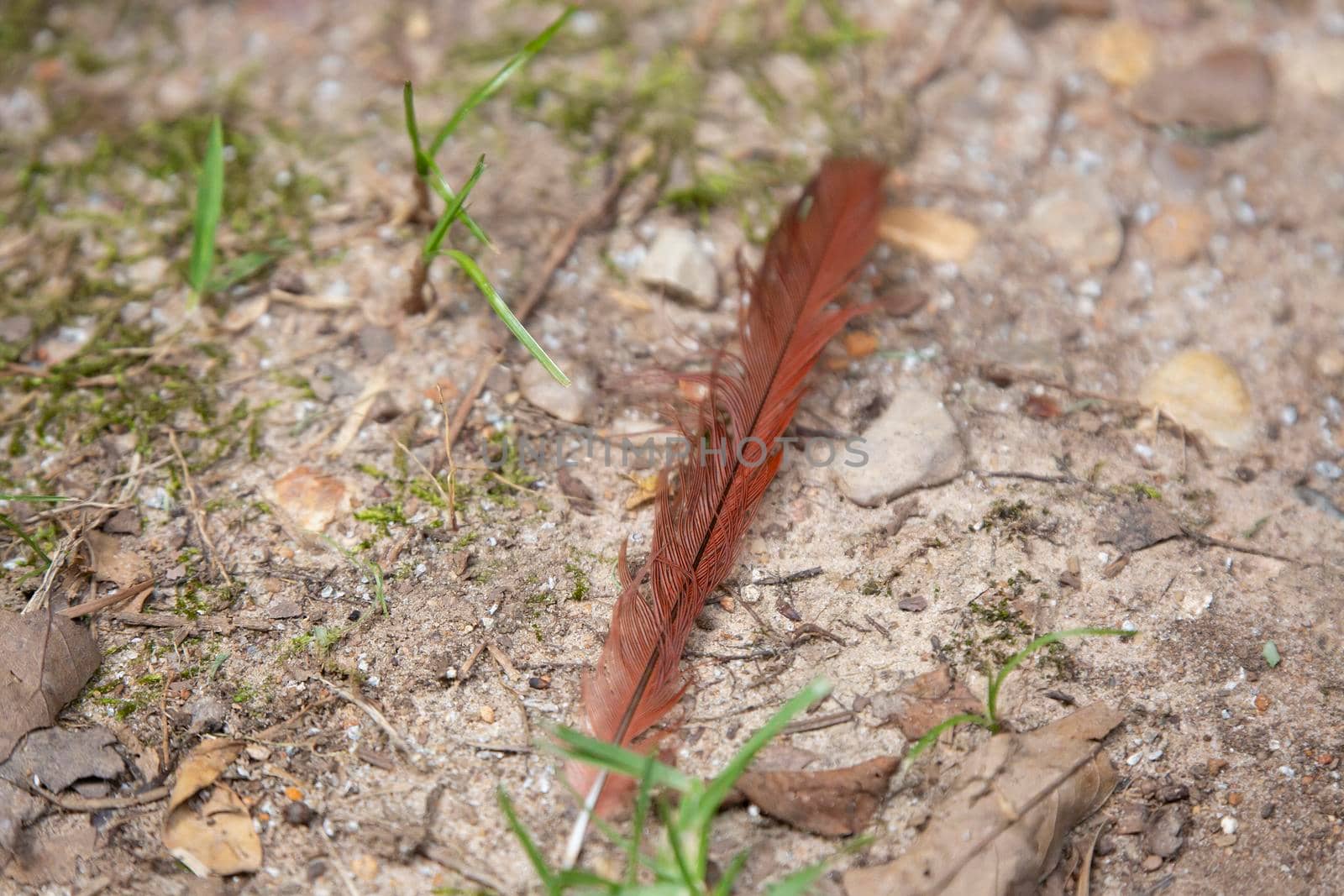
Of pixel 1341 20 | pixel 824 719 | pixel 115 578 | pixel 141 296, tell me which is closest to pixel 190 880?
→ pixel 115 578

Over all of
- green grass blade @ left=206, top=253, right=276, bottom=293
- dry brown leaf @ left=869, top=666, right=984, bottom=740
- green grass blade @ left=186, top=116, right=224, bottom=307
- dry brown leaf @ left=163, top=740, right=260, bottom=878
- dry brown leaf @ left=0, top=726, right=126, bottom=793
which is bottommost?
dry brown leaf @ left=163, top=740, right=260, bottom=878

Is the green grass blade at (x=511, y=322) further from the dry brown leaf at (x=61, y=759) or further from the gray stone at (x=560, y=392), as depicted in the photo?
the dry brown leaf at (x=61, y=759)

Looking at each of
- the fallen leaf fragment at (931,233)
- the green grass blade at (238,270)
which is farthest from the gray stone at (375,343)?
the fallen leaf fragment at (931,233)

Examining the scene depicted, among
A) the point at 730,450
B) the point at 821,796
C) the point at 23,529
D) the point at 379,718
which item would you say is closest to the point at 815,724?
the point at 821,796

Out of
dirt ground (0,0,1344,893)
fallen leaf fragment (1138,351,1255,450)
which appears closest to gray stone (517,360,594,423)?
dirt ground (0,0,1344,893)

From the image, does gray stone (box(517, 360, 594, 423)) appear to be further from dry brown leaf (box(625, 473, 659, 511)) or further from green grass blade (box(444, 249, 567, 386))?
green grass blade (box(444, 249, 567, 386))

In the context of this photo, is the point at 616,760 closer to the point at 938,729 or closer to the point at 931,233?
the point at 938,729
